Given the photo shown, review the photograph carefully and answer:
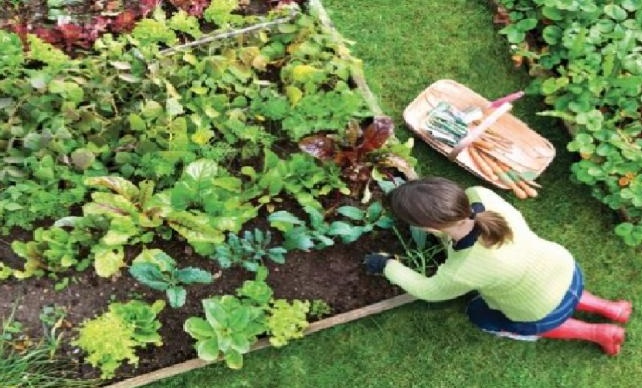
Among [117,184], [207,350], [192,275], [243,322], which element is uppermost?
[117,184]

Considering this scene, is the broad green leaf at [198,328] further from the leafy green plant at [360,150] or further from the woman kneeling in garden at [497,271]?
the leafy green plant at [360,150]

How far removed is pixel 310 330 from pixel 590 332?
57.1 inches

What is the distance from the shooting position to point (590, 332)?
14.6 feet

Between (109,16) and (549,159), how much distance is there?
268 cm

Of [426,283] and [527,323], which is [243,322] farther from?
[527,323]

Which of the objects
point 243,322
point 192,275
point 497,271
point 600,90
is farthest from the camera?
point 600,90

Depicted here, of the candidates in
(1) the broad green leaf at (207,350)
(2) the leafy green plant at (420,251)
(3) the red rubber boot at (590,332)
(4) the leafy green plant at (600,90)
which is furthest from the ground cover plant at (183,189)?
(4) the leafy green plant at (600,90)

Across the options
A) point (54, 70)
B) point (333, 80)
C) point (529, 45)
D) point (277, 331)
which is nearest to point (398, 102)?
point (333, 80)

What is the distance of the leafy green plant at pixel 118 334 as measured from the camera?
13.3 feet

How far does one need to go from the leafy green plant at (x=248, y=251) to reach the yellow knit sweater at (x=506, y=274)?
603 mm

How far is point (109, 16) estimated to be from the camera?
5043 millimetres

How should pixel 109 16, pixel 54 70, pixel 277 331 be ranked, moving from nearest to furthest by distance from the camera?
pixel 277 331 → pixel 54 70 → pixel 109 16

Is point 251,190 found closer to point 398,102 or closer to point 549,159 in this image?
point 398,102

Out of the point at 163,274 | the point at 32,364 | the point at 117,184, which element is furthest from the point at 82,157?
the point at 32,364
